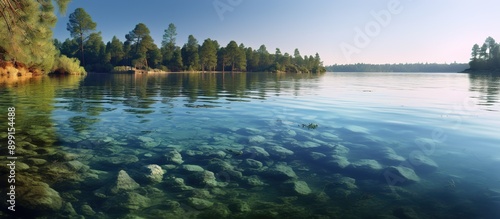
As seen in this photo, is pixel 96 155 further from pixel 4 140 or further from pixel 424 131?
pixel 424 131

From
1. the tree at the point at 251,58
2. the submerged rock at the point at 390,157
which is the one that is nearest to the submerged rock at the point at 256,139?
the submerged rock at the point at 390,157

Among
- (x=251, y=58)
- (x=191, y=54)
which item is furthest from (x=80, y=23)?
(x=251, y=58)

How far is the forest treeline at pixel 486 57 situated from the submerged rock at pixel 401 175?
160350 mm

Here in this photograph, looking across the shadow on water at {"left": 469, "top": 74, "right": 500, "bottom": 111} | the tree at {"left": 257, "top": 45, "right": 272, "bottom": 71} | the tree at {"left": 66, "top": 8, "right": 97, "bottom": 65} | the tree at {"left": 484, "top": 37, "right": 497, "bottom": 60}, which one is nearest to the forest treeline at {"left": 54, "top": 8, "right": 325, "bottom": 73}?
the tree at {"left": 66, "top": 8, "right": 97, "bottom": 65}

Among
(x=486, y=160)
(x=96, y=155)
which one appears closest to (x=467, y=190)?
(x=486, y=160)

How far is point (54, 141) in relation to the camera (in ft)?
30.4

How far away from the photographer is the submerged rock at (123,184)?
5.80 meters

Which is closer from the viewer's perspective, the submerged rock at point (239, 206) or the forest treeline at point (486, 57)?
the submerged rock at point (239, 206)

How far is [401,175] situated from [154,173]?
5.71 meters

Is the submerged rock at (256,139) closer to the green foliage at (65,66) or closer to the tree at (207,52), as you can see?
the green foliage at (65,66)

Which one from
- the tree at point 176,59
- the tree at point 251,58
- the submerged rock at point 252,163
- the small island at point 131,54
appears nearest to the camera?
the submerged rock at point 252,163

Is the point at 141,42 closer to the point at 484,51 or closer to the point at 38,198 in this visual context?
the point at 38,198

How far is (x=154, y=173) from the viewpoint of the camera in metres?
6.62

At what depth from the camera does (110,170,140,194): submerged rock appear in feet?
19.0
